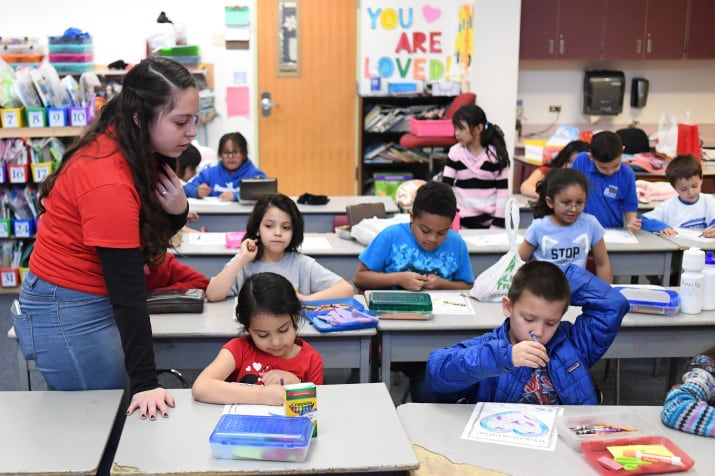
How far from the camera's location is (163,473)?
1.73m

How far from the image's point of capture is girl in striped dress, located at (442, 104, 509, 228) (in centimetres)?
494

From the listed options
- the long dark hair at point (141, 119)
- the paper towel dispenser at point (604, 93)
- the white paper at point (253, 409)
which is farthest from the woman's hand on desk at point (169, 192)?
the paper towel dispenser at point (604, 93)

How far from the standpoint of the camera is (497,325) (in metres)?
2.85

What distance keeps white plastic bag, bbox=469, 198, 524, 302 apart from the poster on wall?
14.3 feet

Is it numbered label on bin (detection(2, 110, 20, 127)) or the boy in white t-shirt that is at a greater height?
numbered label on bin (detection(2, 110, 20, 127))

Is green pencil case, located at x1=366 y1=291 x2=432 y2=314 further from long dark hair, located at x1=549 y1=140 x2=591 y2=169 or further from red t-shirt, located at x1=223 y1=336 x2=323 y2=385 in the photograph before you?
long dark hair, located at x1=549 y1=140 x2=591 y2=169

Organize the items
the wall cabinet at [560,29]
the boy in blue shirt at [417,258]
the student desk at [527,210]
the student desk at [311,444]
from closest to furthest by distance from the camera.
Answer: the student desk at [311,444]
the boy in blue shirt at [417,258]
the student desk at [527,210]
the wall cabinet at [560,29]

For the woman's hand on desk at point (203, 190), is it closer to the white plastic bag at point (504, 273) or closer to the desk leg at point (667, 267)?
the white plastic bag at point (504, 273)

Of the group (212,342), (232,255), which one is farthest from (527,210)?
(212,342)

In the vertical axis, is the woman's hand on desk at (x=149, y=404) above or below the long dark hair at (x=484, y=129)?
below

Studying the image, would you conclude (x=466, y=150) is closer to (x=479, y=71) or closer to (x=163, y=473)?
(x=479, y=71)

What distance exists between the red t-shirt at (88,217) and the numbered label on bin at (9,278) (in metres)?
3.80

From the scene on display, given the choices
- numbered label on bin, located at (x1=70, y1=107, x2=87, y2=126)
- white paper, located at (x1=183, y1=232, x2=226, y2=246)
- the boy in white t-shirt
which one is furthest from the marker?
numbered label on bin, located at (x1=70, y1=107, x2=87, y2=126)

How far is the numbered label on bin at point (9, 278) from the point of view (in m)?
5.54
